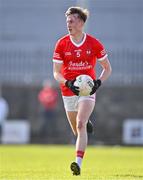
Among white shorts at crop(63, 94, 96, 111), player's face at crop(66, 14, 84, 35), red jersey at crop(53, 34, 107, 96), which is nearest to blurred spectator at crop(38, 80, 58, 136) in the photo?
white shorts at crop(63, 94, 96, 111)

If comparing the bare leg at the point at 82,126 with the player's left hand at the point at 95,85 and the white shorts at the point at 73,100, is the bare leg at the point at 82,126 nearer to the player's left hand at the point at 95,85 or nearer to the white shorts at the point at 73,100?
the white shorts at the point at 73,100

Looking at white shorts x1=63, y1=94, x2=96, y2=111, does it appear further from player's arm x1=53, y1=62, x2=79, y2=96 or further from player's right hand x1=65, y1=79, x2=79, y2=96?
player's right hand x1=65, y1=79, x2=79, y2=96

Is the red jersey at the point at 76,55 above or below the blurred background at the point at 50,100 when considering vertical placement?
above

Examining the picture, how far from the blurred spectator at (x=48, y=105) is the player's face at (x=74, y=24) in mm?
18089

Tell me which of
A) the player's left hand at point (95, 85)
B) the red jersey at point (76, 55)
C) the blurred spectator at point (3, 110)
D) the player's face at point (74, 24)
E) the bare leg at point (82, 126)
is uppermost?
the player's face at point (74, 24)

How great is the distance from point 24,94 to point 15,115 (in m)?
0.91

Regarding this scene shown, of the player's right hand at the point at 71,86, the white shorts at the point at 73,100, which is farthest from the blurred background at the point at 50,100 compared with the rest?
the player's right hand at the point at 71,86

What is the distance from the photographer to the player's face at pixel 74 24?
42.3 ft

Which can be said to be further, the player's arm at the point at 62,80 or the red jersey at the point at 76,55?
the red jersey at the point at 76,55

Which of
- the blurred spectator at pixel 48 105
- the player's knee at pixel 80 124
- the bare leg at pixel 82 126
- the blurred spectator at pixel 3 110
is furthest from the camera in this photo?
the blurred spectator at pixel 48 105

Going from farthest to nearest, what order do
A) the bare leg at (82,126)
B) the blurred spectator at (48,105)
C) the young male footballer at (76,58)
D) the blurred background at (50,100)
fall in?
the blurred spectator at (48,105) < the blurred background at (50,100) < the young male footballer at (76,58) < the bare leg at (82,126)

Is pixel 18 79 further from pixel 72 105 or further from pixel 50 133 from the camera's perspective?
pixel 72 105

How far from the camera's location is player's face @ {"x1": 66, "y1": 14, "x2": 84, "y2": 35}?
508 inches

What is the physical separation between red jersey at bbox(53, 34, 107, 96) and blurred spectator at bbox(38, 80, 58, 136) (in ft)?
58.8
